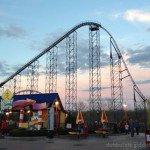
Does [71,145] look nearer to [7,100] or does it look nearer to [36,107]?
[7,100]

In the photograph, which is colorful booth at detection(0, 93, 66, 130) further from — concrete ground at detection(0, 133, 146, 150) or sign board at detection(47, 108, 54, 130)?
concrete ground at detection(0, 133, 146, 150)

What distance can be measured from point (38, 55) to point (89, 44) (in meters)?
8.62

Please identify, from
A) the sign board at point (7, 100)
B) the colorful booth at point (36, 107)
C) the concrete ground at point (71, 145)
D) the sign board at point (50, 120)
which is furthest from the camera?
the colorful booth at point (36, 107)

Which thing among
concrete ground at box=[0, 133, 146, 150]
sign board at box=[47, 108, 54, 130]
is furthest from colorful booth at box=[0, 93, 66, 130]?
concrete ground at box=[0, 133, 146, 150]

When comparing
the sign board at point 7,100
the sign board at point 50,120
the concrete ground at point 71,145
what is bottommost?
the concrete ground at point 71,145

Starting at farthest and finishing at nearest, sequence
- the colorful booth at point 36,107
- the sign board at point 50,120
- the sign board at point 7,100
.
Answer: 1. the colorful booth at point 36,107
2. the sign board at point 7,100
3. the sign board at point 50,120

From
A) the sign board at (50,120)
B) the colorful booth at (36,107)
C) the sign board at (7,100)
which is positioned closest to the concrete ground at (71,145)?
the sign board at (50,120)

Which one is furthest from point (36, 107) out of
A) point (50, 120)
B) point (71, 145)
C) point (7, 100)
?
point (71, 145)

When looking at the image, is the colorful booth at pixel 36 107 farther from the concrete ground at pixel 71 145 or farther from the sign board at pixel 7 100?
the concrete ground at pixel 71 145

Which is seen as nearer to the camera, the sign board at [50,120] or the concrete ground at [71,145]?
the concrete ground at [71,145]

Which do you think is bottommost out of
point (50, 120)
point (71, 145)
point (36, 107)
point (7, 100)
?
point (71, 145)

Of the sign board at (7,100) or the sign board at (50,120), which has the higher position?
the sign board at (7,100)

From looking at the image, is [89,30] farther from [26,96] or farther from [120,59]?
[26,96]

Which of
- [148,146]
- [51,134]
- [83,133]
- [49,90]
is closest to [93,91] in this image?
[49,90]
